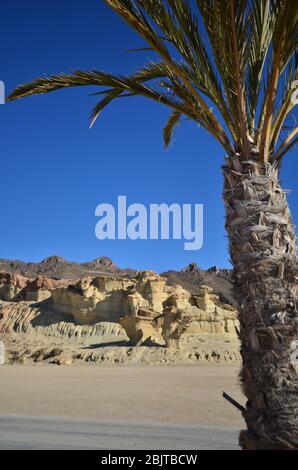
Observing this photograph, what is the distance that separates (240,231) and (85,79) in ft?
8.76

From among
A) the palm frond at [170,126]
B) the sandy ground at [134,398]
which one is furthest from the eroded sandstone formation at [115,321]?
the palm frond at [170,126]

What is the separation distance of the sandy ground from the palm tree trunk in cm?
545

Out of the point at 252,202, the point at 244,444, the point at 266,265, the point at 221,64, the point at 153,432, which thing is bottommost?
the point at 153,432

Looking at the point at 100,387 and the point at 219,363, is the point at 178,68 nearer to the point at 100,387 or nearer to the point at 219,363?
the point at 100,387

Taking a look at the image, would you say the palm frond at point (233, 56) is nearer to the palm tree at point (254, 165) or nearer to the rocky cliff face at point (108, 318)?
the palm tree at point (254, 165)

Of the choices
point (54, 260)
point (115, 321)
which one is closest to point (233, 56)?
point (115, 321)

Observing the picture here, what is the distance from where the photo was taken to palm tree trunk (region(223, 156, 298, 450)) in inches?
145

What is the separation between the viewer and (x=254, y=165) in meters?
4.39

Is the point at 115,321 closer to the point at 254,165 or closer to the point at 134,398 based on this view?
the point at 134,398

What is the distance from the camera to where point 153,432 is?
7.86 metres

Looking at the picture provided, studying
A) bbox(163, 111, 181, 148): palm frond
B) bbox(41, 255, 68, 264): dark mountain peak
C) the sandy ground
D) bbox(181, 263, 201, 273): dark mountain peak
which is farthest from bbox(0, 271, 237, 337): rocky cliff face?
bbox(41, 255, 68, 264): dark mountain peak

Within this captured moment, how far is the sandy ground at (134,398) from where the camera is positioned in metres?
9.95

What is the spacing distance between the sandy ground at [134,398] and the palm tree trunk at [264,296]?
545 centimetres

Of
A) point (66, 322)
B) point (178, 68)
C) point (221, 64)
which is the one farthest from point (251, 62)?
point (66, 322)
